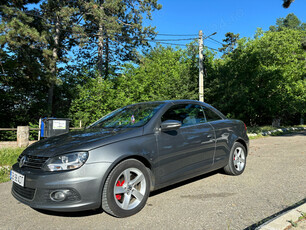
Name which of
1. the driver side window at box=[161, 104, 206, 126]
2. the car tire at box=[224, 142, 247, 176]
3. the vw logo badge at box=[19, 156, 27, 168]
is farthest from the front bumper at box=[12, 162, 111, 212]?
the car tire at box=[224, 142, 247, 176]

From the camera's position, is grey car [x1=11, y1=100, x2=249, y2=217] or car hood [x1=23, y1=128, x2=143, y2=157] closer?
grey car [x1=11, y1=100, x2=249, y2=217]

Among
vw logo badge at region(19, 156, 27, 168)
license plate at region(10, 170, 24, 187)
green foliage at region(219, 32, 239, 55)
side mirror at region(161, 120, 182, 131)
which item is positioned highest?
green foliage at region(219, 32, 239, 55)

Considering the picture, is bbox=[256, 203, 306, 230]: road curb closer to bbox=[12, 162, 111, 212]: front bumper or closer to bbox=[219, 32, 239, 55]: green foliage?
bbox=[12, 162, 111, 212]: front bumper

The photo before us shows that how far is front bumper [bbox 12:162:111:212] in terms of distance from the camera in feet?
8.89

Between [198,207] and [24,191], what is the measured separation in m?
2.27

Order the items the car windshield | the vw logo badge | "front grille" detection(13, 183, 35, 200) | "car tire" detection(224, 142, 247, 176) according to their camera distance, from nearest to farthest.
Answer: "front grille" detection(13, 183, 35, 200) → the vw logo badge → the car windshield → "car tire" detection(224, 142, 247, 176)

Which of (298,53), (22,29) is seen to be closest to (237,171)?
(22,29)

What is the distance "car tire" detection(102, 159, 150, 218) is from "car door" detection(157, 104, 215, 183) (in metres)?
0.33

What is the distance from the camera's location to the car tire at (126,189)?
287 cm

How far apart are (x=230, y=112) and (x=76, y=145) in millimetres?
17705

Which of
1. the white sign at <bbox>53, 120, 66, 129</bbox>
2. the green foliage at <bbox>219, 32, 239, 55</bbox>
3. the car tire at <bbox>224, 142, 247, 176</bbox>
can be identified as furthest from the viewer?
the green foliage at <bbox>219, 32, 239, 55</bbox>

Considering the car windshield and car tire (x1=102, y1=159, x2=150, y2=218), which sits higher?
the car windshield

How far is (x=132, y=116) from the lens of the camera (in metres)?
3.98

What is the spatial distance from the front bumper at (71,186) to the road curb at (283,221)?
5.91 ft
